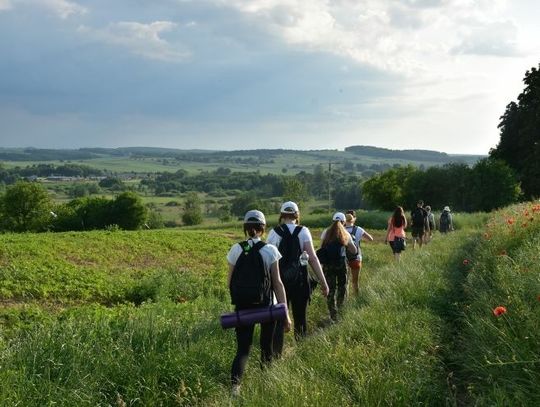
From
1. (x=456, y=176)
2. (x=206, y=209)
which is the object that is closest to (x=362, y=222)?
(x=456, y=176)

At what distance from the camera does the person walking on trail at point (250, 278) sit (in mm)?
5188

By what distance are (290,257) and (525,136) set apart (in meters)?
42.2

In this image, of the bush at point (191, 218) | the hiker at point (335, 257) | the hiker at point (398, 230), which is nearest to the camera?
the hiker at point (335, 257)

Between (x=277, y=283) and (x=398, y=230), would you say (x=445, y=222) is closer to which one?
(x=398, y=230)

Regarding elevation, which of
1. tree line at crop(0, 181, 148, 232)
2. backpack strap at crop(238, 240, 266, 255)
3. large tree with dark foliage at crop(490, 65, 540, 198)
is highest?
large tree with dark foliage at crop(490, 65, 540, 198)

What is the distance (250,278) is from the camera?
5188 mm

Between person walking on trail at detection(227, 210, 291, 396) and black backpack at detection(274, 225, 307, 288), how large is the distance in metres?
1.01

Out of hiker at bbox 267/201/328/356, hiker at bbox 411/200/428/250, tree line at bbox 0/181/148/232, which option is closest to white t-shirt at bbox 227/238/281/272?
hiker at bbox 267/201/328/356

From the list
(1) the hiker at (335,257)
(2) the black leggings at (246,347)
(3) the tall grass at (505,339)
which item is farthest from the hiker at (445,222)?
(2) the black leggings at (246,347)

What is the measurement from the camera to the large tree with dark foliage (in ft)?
130

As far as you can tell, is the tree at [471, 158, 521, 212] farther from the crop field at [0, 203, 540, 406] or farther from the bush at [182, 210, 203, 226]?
the bush at [182, 210, 203, 226]

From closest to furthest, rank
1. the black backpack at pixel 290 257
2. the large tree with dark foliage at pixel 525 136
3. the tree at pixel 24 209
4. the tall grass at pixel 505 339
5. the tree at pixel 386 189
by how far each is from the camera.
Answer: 1. the tall grass at pixel 505 339
2. the black backpack at pixel 290 257
3. the large tree with dark foliage at pixel 525 136
4. the tree at pixel 24 209
5. the tree at pixel 386 189

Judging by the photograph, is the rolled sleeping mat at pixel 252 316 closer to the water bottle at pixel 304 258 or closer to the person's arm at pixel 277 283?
the person's arm at pixel 277 283

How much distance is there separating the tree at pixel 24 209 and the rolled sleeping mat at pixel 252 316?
60.0 m
